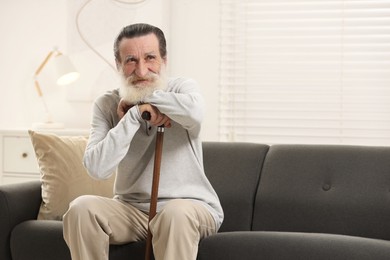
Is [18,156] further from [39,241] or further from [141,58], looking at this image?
[141,58]

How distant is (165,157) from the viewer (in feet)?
10.1

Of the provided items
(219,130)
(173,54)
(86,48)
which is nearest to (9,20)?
(86,48)

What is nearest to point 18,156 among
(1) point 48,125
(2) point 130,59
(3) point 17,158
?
(3) point 17,158

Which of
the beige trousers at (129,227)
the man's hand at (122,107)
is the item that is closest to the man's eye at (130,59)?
the man's hand at (122,107)

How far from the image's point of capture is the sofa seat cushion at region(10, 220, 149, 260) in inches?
127

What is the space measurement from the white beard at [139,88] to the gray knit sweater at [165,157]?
0.06 metres

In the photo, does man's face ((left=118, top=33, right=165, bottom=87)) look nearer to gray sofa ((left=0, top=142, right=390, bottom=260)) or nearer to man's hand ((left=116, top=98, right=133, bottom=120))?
man's hand ((left=116, top=98, right=133, bottom=120))

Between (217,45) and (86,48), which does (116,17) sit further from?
(217,45)

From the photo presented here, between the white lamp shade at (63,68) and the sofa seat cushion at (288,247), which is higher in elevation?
the white lamp shade at (63,68)

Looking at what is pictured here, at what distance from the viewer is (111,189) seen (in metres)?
3.67

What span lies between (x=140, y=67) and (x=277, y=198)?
929 mm

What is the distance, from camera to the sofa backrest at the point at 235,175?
3.51m

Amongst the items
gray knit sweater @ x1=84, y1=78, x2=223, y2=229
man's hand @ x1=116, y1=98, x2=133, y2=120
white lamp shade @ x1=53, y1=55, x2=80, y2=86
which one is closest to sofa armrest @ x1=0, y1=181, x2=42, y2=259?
gray knit sweater @ x1=84, y1=78, x2=223, y2=229

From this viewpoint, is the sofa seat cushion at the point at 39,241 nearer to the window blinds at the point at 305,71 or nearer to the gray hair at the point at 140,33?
the gray hair at the point at 140,33
